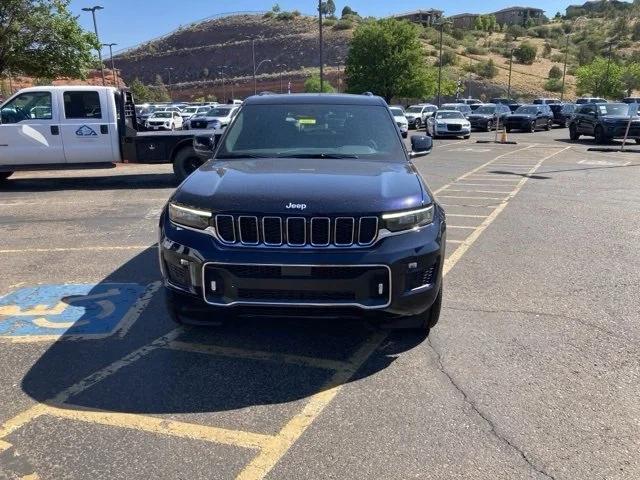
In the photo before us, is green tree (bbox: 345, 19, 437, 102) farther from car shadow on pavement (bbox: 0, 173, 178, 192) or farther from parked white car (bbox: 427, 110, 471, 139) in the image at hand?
car shadow on pavement (bbox: 0, 173, 178, 192)

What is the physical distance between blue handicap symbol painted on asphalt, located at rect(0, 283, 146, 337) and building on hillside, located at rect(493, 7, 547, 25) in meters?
189

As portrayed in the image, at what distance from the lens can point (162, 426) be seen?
315cm

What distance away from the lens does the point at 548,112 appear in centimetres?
3600

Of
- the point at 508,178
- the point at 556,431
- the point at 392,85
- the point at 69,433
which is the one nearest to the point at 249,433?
the point at 69,433

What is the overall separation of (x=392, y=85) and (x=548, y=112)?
2563 centimetres

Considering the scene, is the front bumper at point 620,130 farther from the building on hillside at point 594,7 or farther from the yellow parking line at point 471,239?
the building on hillside at point 594,7

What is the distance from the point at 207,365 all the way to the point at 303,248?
106 centimetres

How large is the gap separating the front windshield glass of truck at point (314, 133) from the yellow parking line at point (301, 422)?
165 centimetres

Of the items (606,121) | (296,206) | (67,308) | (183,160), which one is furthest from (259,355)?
(606,121)

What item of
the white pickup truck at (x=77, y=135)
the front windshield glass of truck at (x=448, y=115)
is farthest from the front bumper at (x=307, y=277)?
the front windshield glass of truck at (x=448, y=115)

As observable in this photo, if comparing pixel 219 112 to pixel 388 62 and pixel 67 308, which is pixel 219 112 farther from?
pixel 388 62

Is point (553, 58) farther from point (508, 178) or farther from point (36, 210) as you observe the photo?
point (36, 210)

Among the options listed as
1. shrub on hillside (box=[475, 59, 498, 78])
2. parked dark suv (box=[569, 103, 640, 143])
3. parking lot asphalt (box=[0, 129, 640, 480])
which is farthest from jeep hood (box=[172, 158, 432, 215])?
shrub on hillside (box=[475, 59, 498, 78])

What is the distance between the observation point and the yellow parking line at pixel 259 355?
3.90 metres
